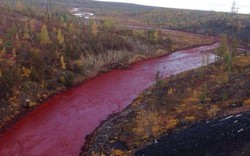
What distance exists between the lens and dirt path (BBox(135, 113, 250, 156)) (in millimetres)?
22094

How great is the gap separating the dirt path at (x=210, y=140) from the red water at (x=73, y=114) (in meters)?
9.52

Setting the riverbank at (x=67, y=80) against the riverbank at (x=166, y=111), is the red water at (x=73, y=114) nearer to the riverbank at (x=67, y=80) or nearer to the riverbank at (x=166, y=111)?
the riverbank at (x=67, y=80)

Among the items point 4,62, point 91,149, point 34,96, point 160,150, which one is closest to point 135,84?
point 34,96

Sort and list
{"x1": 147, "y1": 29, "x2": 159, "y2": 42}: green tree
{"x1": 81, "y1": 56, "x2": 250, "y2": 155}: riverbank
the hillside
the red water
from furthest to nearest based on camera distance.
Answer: {"x1": 147, "y1": 29, "x2": 159, "y2": 42}: green tree < the hillside < the red water < {"x1": 81, "y1": 56, "x2": 250, "y2": 155}: riverbank

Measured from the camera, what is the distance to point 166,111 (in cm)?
3569

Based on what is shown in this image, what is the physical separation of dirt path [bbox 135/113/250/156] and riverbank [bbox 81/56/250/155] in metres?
2.34

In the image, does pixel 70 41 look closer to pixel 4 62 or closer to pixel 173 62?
pixel 4 62

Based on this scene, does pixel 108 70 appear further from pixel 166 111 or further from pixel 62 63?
pixel 166 111

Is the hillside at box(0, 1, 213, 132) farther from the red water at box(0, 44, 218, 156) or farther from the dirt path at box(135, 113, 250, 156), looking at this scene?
the dirt path at box(135, 113, 250, 156)

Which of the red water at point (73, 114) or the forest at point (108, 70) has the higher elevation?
the forest at point (108, 70)

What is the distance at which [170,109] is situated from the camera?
36188 mm

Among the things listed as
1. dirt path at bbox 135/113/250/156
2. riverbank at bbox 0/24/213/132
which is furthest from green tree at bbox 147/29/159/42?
dirt path at bbox 135/113/250/156

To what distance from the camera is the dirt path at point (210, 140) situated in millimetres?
22094

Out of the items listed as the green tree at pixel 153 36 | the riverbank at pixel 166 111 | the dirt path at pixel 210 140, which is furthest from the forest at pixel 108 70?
the dirt path at pixel 210 140
